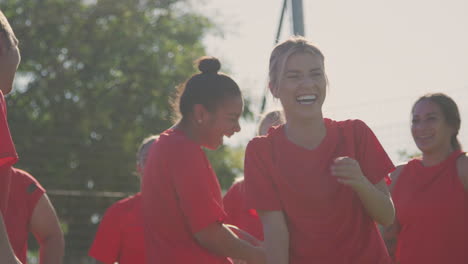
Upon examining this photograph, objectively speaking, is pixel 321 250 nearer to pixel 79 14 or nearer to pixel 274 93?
pixel 274 93

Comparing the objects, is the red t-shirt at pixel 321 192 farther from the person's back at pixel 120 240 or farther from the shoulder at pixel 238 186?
the person's back at pixel 120 240

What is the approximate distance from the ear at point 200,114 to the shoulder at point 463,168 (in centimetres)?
176

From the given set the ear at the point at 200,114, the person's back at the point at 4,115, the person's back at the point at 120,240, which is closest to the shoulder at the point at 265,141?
the ear at the point at 200,114

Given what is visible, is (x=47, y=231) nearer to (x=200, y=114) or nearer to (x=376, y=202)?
(x=200, y=114)

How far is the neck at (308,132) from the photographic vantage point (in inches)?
123

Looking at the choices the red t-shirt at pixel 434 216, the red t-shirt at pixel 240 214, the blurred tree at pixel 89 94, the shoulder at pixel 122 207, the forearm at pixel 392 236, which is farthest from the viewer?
the blurred tree at pixel 89 94

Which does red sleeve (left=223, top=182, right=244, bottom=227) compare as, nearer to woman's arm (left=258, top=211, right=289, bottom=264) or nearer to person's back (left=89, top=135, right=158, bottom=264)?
person's back (left=89, top=135, right=158, bottom=264)

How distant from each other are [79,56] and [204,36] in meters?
5.03

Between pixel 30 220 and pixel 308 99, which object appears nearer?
pixel 308 99

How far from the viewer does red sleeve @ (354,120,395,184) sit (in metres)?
3.02

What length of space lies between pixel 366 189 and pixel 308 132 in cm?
42

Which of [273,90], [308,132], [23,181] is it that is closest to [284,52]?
[273,90]

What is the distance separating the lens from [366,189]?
2.84m

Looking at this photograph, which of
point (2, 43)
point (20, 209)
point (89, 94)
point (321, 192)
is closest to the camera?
point (2, 43)
